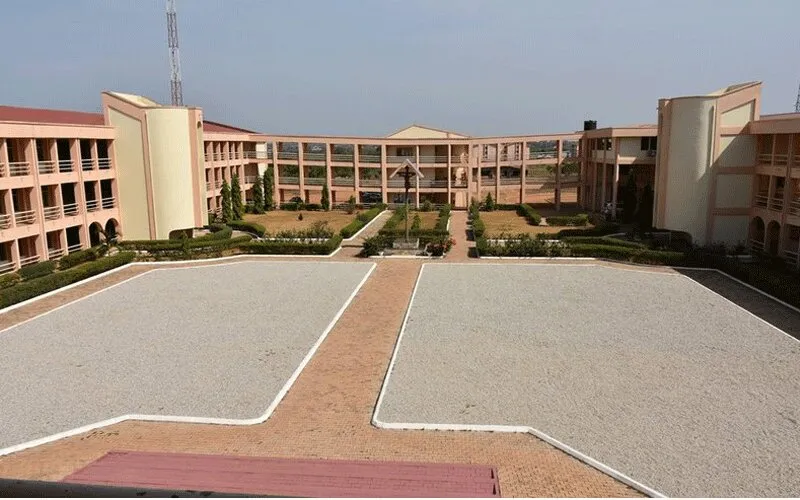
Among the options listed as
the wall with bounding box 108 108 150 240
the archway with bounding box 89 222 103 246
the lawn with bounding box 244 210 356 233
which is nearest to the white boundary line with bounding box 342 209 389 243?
the lawn with bounding box 244 210 356 233

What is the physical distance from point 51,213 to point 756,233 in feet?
115

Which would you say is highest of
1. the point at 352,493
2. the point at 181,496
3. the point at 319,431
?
the point at 181,496

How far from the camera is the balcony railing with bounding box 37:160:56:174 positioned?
29312 millimetres

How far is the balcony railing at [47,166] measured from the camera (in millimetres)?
29312

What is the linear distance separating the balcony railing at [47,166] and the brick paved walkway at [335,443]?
69.3 ft

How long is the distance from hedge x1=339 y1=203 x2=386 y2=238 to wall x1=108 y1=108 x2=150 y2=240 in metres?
11.3

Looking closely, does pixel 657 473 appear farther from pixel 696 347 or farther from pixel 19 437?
pixel 19 437

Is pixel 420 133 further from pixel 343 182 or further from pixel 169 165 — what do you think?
pixel 169 165

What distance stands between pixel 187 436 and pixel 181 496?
428 inches

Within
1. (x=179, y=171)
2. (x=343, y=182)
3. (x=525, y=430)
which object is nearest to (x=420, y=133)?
(x=343, y=182)

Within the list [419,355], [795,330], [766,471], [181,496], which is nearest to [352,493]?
[181,496]

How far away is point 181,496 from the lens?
8.00ft

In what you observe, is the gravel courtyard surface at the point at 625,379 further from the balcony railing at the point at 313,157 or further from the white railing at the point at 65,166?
the balcony railing at the point at 313,157

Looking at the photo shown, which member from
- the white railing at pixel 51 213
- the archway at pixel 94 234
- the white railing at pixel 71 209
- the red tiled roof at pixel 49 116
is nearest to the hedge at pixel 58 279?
the white railing at pixel 51 213
